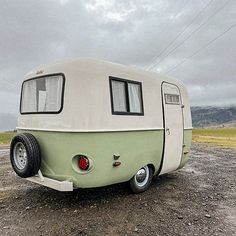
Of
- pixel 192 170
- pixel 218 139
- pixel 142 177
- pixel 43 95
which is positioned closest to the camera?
pixel 43 95

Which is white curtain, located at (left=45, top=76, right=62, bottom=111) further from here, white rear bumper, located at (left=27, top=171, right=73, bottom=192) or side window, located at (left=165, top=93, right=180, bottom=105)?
side window, located at (left=165, top=93, right=180, bottom=105)

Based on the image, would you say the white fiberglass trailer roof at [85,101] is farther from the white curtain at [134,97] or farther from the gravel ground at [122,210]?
the gravel ground at [122,210]

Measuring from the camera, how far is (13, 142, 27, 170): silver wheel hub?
5574 mm

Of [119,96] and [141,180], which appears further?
[141,180]

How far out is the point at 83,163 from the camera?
5109 mm

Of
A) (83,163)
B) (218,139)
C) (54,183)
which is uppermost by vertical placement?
(83,163)

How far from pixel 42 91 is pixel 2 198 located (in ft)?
9.14

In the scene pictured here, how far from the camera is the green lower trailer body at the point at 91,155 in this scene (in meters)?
5.08

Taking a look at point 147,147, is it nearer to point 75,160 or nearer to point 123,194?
point 123,194

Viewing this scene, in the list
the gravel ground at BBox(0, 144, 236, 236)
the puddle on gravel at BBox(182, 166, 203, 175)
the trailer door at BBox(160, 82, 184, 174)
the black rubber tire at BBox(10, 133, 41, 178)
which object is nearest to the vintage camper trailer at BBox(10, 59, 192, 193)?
the black rubber tire at BBox(10, 133, 41, 178)

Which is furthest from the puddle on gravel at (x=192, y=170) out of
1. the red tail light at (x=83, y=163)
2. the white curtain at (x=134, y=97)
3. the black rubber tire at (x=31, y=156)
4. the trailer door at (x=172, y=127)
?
the black rubber tire at (x=31, y=156)

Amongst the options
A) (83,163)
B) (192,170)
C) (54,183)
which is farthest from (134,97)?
(192,170)

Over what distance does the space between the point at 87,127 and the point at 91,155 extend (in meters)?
0.56

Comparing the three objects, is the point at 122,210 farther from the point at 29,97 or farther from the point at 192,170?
the point at 192,170
